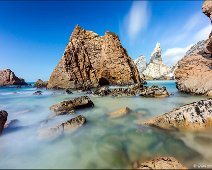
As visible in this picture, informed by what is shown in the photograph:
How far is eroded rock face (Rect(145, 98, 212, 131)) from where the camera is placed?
6.99 metres

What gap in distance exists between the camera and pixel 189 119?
7.19 m

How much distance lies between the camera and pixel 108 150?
214 inches

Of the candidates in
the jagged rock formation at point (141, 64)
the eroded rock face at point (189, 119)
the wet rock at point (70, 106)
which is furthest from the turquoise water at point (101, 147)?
the jagged rock formation at point (141, 64)

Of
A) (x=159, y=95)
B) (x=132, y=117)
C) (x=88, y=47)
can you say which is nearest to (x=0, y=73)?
(x=88, y=47)

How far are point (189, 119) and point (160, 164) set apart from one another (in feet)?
11.2

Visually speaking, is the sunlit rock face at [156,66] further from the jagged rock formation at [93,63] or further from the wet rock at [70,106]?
the wet rock at [70,106]

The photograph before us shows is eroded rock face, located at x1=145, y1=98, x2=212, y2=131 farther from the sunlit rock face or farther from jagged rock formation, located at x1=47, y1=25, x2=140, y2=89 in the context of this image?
the sunlit rock face

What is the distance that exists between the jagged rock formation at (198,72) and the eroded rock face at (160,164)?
14157 millimetres

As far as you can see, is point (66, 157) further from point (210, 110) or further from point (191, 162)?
point (210, 110)

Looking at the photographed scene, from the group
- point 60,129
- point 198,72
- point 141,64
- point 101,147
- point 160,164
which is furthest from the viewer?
point 141,64

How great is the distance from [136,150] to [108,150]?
0.82 meters

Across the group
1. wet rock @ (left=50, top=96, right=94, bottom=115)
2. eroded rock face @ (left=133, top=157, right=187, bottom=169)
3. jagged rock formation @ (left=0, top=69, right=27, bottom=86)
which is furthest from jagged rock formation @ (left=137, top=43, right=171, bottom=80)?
eroded rock face @ (left=133, top=157, right=187, bottom=169)

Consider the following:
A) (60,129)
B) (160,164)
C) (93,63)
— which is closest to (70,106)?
(60,129)

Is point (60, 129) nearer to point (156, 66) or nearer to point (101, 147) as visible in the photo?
point (101, 147)
